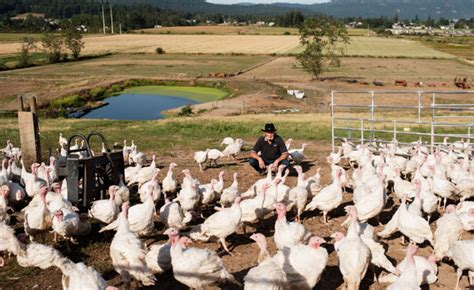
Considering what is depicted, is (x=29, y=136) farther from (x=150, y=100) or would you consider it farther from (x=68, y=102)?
(x=150, y=100)

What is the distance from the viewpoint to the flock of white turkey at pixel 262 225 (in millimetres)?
7199

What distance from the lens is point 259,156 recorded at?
14.3 m

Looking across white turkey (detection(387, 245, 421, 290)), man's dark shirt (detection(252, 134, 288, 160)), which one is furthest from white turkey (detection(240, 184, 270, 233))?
man's dark shirt (detection(252, 134, 288, 160))

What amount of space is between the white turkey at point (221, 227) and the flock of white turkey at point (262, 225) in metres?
0.02

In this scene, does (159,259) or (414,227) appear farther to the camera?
(414,227)

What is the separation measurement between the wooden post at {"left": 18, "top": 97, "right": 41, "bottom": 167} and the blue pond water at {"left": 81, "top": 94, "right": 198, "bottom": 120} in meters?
19.3

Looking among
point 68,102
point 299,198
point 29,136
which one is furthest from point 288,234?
point 68,102

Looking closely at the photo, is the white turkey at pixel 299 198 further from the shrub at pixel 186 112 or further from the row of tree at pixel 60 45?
the row of tree at pixel 60 45

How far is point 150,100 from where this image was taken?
43.6 metres

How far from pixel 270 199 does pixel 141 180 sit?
4.34 metres

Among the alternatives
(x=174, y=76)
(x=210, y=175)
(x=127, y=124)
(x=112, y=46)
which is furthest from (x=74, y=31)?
(x=210, y=175)

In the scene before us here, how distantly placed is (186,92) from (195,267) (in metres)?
41.5

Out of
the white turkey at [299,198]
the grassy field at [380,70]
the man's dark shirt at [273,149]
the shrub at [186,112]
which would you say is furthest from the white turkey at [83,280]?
the grassy field at [380,70]

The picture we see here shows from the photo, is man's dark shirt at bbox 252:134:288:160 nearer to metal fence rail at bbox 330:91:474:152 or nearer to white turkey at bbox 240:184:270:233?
metal fence rail at bbox 330:91:474:152
